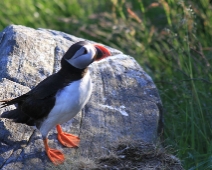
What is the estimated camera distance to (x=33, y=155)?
4035 mm

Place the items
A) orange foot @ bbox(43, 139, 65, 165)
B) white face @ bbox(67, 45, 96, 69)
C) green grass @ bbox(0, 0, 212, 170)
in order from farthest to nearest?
1. green grass @ bbox(0, 0, 212, 170)
2. orange foot @ bbox(43, 139, 65, 165)
3. white face @ bbox(67, 45, 96, 69)

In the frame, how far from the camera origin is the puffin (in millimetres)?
3883

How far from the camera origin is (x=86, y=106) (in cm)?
460

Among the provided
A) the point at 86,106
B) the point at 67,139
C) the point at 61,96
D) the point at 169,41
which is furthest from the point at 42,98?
the point at 169,41

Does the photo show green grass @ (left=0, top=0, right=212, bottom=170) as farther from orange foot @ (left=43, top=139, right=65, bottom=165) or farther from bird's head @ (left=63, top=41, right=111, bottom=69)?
orange foot @ (left=43, top=139, right=65, bottom=165)

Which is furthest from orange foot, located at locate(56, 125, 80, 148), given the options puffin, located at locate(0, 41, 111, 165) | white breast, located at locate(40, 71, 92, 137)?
white breast, located at locate(40, 71, 92, 137)

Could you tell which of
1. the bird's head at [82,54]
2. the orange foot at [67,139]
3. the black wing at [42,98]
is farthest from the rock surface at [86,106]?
the bird's head at [82,54]

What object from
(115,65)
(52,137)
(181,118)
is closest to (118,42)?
(115,65)

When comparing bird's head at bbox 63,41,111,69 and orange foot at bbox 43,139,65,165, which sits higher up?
bird's head at bbox 63,41,111,69

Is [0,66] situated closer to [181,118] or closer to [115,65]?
[115,65]

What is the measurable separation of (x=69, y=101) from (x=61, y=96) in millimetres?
84

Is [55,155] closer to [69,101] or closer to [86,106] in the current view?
[69,101]

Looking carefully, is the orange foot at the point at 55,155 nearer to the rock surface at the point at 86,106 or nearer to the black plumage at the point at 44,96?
the rock surface at the point at 86,106

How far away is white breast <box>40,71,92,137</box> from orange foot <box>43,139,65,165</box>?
12 cm
